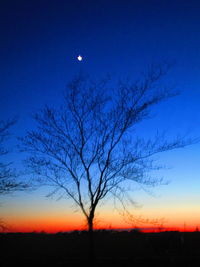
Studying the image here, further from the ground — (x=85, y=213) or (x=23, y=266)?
(x=85, y=213)

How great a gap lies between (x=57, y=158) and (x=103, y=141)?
244cm

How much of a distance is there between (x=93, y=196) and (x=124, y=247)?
27.6ft

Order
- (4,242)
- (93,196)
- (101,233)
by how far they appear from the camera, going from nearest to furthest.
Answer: (93,196)
(4,242)
(101,233)

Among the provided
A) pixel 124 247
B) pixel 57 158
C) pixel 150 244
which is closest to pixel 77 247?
pixel 124 247

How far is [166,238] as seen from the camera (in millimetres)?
19344

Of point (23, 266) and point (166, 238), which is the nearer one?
point (23, 266)

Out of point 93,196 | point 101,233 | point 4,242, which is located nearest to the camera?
point 93,196

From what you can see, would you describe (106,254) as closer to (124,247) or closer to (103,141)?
(124,247)

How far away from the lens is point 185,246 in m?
19.1

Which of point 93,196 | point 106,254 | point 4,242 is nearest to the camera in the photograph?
point 93,196

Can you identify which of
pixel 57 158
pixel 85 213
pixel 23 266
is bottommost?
pixel 23 266

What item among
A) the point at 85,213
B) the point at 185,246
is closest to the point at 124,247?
the point at 185,246

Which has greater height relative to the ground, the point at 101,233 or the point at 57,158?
the point at 57,158

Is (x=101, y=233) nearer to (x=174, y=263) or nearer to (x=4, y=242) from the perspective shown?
(x=4, y=242)
